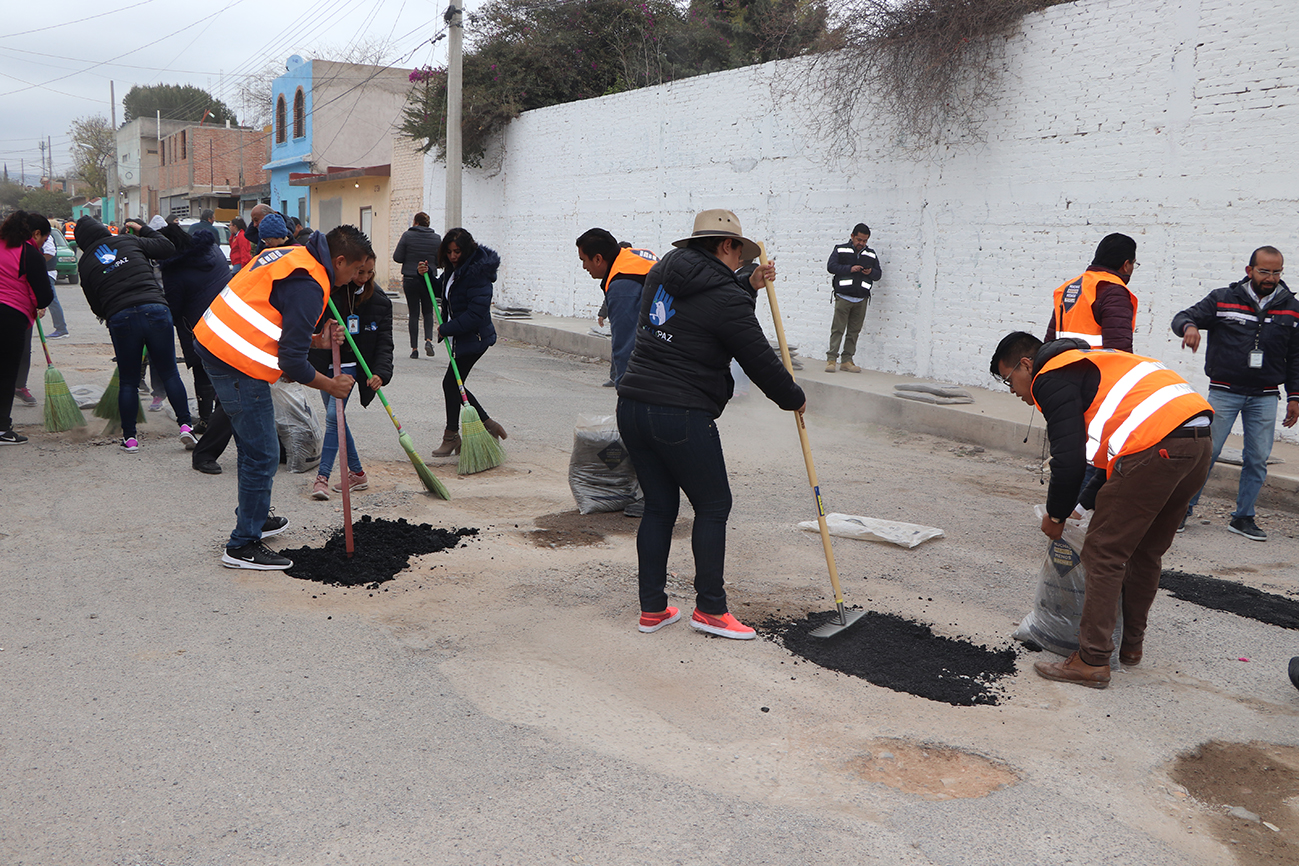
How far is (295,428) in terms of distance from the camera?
682 cm

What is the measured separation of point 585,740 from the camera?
3.24 meters

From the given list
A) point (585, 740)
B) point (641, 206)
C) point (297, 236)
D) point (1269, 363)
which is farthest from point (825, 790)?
point (641, 206)

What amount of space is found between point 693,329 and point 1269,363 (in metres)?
4.43

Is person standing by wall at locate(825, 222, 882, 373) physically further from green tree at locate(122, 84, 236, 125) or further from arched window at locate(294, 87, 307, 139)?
green tree at locate(122, 84, 236, 125)

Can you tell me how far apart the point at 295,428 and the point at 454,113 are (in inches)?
492

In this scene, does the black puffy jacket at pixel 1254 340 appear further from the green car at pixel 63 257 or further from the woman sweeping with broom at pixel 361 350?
the green car at pixel 63 257

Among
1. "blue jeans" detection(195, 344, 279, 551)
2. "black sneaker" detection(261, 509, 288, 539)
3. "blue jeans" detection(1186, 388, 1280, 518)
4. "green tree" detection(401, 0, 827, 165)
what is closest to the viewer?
"blue jeans" detection(195, 344, 279, 551)

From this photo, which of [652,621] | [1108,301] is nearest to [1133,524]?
[652,621]

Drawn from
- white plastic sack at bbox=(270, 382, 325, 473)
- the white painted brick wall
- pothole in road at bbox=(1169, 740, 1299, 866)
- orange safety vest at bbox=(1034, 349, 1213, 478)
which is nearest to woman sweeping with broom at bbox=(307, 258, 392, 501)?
white plastic sack at bbox=(270, 382, 325, 473)

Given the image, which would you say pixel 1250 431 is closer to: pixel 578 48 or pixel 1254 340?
pixel 1254 340

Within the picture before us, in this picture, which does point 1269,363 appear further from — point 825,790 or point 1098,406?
point 825,790

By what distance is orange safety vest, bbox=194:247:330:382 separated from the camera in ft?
15.0

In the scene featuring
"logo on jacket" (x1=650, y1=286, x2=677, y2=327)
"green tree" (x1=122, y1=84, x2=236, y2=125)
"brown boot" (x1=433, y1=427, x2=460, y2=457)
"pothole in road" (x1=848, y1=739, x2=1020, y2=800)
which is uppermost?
"green tree" (x1=122, y1=84, x2=236, y2=125)

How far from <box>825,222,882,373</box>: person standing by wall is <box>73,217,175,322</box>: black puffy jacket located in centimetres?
785
